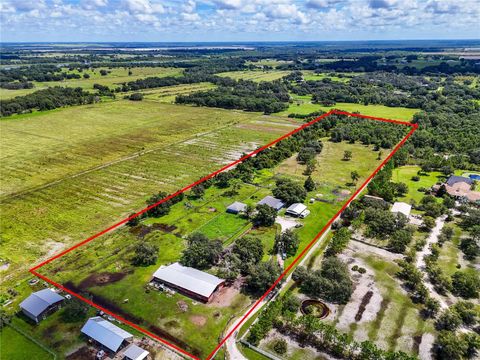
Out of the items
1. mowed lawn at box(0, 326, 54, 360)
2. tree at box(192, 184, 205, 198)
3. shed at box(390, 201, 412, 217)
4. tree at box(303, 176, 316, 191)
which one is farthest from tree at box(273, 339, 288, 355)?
tree at box(303, 176, 316, 191)

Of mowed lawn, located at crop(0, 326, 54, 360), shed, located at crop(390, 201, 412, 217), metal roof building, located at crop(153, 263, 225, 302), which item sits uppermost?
shed, located at crop(390, 201, 412, 217)

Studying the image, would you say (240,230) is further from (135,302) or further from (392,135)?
(392,135)

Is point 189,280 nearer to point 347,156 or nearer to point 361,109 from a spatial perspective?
point 347,156

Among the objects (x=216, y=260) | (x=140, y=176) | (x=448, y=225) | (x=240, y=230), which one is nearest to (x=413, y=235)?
(x=448, y=225)

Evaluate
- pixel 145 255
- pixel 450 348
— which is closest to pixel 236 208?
pixel 145 255

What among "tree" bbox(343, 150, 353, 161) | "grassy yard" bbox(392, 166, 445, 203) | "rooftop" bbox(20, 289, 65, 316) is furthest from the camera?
"tree" bbox(343, 150, 353, 161)

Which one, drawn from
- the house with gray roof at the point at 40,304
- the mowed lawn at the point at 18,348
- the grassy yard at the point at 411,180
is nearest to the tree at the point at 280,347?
the mowed lawn at the point at 18,348

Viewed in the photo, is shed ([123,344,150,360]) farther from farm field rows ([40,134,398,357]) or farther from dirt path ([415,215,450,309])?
dirt path ([415,215,450,309])
